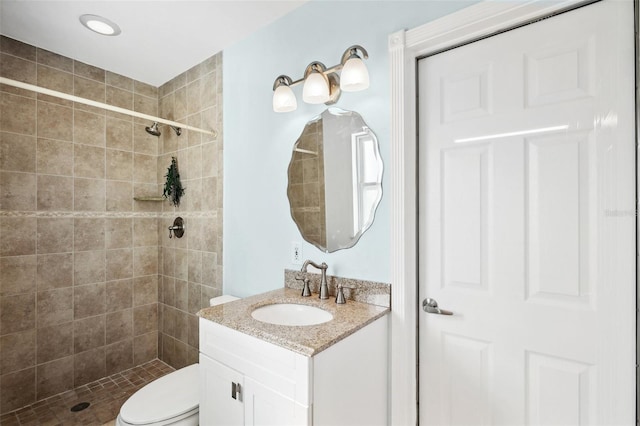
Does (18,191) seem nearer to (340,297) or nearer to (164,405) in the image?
(164,405)

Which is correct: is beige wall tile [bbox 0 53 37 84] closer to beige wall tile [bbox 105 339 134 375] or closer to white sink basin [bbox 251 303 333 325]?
beige wall tile [bbox 105 339 134 375]

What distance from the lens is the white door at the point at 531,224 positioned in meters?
1.08

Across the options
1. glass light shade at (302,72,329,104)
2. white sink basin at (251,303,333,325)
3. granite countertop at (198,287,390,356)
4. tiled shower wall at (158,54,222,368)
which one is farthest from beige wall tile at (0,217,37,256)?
glass light shade at (302,72,329,104)

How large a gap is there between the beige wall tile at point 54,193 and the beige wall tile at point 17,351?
830 millimetres

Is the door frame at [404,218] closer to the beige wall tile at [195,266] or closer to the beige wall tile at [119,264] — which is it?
the beige wall tile at [195,266]

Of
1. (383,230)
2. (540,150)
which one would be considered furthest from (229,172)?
(540,150)

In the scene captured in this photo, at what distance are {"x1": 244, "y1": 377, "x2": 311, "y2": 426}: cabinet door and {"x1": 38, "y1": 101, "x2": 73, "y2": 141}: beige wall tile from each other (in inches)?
86.7

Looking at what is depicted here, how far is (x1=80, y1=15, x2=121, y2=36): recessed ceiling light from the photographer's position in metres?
1.87

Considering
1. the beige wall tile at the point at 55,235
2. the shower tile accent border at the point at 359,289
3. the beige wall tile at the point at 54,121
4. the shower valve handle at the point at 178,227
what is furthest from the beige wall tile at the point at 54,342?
the shower tile accent border at the point at 359,289

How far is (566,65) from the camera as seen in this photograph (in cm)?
116

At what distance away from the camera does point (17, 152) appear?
212 centimetres

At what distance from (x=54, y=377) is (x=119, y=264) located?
833 millimetres

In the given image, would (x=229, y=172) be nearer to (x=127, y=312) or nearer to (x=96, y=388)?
(x=127, y=312)

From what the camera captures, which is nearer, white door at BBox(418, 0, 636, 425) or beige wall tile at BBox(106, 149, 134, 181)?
white door at BBox(418, 0, 636, 425)
